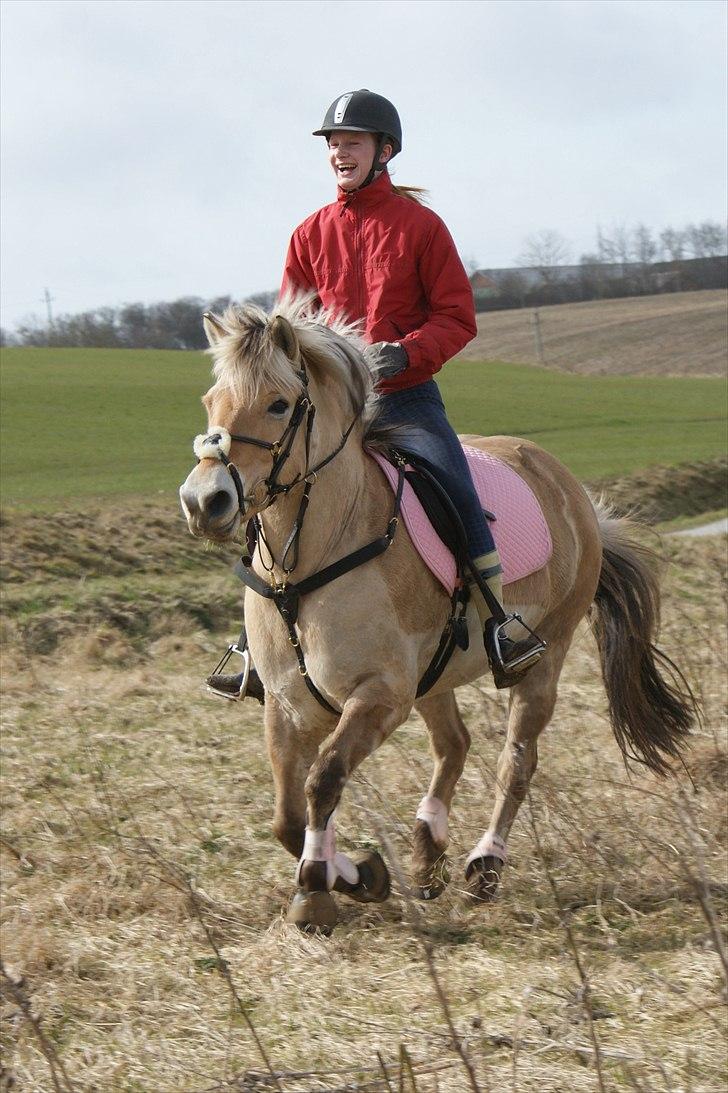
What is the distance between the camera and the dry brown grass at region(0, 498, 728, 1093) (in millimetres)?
3600

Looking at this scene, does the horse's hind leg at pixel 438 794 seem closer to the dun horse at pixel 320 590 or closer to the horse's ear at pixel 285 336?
the dun horse at pixel 320 590

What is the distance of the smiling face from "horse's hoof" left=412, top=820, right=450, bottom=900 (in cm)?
283

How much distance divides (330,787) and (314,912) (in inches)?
23.6

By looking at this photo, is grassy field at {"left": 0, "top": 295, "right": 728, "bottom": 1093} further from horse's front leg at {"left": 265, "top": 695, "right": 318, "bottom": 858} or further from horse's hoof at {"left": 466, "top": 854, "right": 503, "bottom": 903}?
horse's front leg at {"left": 265, "top": 695, "right": 318, "bottom": 858}

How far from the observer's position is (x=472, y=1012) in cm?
402

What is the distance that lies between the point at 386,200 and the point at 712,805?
327 centimetres

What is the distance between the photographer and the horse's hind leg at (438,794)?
5496 mm

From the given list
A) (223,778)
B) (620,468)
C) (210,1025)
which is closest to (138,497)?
(620,468)

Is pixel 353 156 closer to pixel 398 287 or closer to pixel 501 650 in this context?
pixel 398 287

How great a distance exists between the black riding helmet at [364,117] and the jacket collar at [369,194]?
29mm

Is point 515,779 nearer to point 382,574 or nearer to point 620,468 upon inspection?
point 382,574

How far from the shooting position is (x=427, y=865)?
5.53 meters

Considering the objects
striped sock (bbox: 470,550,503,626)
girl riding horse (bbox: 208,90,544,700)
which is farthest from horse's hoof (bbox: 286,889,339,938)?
striped sock (bbox: 470,550,503,626)

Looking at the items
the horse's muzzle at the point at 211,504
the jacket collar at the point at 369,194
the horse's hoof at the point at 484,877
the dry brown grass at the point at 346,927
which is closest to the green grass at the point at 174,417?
the dry brown grass at the point at 346,927
